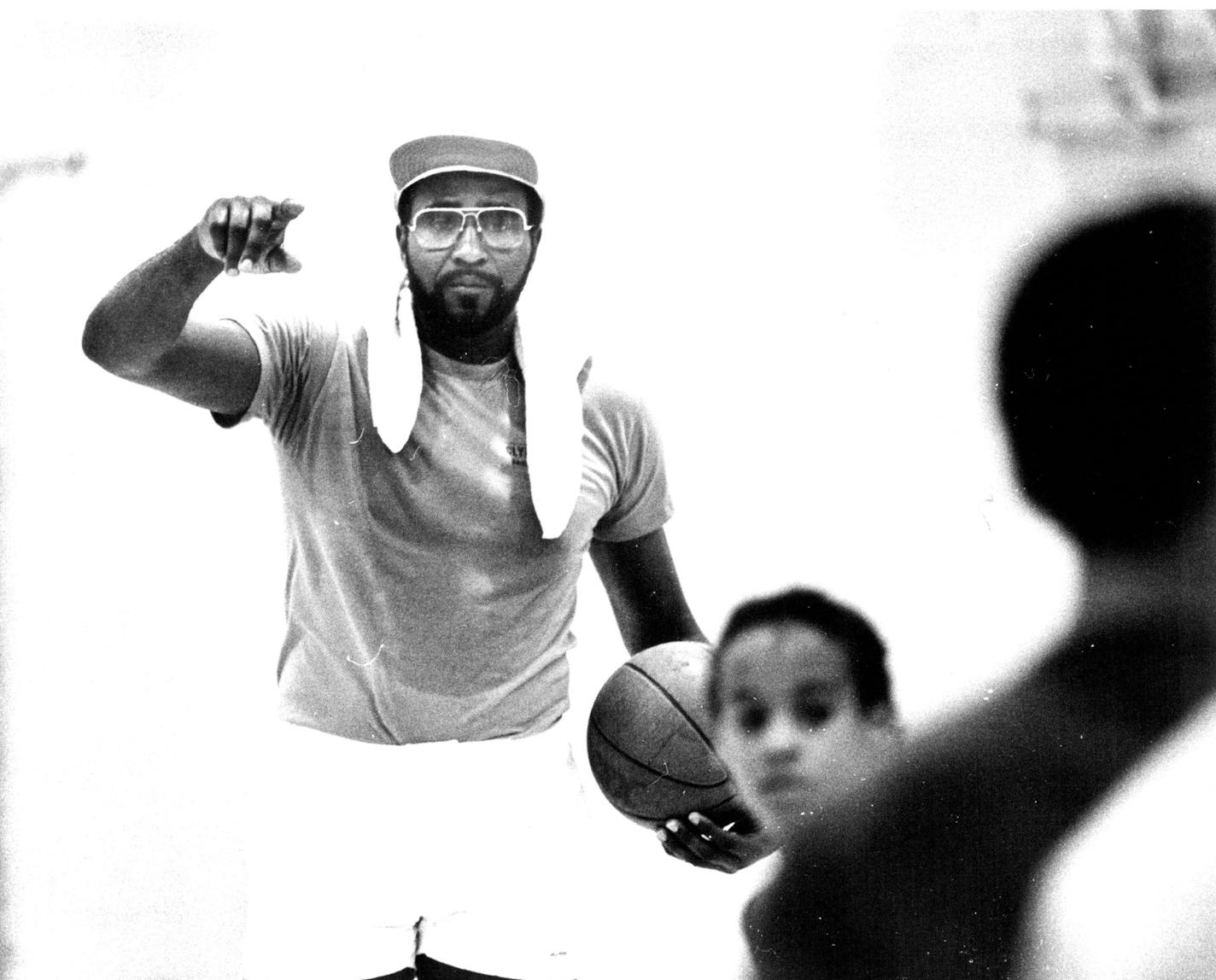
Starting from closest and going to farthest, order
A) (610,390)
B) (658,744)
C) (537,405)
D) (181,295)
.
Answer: (181,295), (658,744), (537,405), (610,390)

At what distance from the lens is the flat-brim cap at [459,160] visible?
3.23 metres

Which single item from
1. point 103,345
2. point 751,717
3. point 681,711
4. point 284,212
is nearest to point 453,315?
point 284,212

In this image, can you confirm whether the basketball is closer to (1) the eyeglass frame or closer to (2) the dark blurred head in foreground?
(2) the dark blurred head in foreground

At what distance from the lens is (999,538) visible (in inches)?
136

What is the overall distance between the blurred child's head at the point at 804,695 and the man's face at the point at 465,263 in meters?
0.85

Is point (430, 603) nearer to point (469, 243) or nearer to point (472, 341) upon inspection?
point (472, 341)

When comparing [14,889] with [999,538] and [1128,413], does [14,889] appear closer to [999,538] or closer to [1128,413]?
[999,538]

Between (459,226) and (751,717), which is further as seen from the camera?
(751,717)

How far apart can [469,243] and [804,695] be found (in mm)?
1209

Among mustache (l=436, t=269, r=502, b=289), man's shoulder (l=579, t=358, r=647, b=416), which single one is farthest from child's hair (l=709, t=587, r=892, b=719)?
mustache (l=436, t=269, r=502, b=289)

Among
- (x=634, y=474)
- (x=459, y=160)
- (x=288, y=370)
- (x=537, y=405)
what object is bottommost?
(x=634, y=474)

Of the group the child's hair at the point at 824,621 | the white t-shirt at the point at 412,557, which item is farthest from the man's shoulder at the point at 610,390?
the child's hair at the point at 824,621

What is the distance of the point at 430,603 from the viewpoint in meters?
3.20

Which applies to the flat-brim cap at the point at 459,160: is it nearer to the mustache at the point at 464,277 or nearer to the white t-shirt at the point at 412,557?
the mustache at the point at 464,277
